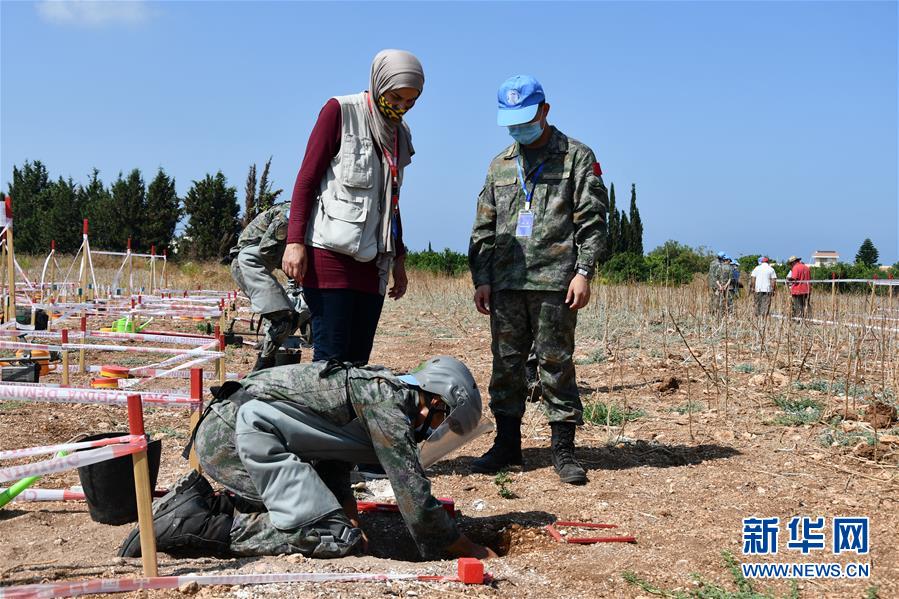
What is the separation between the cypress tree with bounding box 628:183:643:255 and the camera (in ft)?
104

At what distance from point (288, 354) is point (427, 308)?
450 inches

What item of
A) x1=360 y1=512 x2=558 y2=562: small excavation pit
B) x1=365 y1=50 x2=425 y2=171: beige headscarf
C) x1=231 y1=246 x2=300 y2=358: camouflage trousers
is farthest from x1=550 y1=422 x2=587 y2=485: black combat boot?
x1=231 y1=246 x2=300 y2=358: camouflage trousers

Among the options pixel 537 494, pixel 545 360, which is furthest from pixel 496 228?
pixel 537 494

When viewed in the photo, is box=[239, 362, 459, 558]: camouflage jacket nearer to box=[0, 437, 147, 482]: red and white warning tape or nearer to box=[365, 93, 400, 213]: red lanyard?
box=[0, 437, 147, 482]: red and white warning tape

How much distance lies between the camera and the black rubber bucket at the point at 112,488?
296 centimetres

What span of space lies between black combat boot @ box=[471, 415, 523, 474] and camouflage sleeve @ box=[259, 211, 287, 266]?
1977 mm

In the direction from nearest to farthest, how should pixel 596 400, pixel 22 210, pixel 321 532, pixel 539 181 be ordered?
pixel 321 532
pixel 539 181
pixel 596 400
pixel 22 210

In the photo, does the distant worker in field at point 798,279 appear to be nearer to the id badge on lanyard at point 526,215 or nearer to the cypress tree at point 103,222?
the id badge on lanyard at point 526,215

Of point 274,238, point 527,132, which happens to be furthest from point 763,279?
point 527,132

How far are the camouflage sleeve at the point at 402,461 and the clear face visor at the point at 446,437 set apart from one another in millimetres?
159

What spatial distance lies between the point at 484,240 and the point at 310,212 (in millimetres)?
1042

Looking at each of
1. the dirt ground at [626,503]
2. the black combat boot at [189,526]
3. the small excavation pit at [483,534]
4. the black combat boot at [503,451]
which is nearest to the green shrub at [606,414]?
the dirt ground at [626,503]

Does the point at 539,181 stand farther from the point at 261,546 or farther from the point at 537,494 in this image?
the point at 261,546

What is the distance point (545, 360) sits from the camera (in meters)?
3.94
